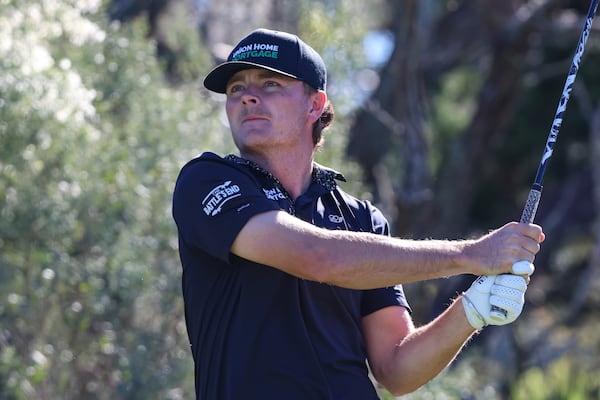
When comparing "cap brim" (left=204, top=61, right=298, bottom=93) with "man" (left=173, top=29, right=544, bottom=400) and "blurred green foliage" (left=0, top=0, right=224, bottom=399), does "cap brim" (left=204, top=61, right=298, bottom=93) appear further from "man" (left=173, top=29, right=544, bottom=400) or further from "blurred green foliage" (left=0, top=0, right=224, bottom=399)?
"blurred green foliage" (left=0, top=0, right=224, bottom=399)

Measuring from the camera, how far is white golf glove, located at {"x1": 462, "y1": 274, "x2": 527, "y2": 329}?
3371mm

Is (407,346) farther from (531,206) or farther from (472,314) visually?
(531,206)

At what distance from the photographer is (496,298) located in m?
3.39

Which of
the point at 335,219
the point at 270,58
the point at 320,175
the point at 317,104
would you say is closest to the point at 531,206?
the point at 335,219

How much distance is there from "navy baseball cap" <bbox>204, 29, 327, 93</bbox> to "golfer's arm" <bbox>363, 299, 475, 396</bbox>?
35.3 inches

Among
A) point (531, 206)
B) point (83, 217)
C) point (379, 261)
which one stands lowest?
point (379, 261)

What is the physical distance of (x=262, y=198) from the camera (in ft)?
11.3

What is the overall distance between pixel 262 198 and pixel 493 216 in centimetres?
1290

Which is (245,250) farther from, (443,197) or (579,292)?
(579,292)

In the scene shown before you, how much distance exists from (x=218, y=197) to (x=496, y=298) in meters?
0.92

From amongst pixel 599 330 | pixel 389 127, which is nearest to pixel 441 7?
pixel 389 127

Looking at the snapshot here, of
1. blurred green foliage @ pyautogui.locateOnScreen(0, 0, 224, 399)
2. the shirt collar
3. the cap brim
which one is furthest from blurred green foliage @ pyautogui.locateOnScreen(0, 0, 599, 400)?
the shirt collar

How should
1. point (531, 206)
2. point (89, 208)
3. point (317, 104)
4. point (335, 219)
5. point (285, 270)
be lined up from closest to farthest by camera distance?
point (285, 270), point (531, 206), point (335, 219), point (317, 104), point (89, 208)

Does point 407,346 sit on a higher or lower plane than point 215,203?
lower
